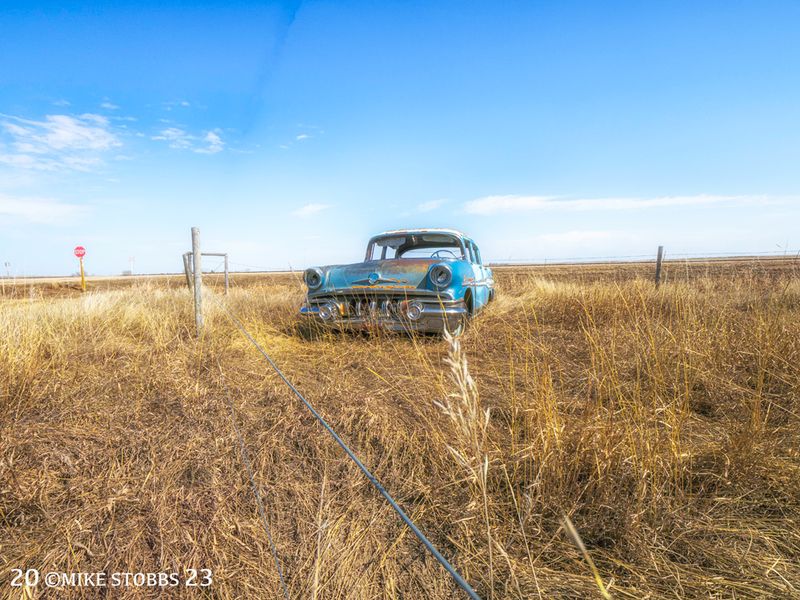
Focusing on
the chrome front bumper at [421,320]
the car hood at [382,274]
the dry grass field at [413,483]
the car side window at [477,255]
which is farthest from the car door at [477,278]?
the dry grass field at [413,483]

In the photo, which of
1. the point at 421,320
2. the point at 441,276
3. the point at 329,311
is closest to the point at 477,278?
the point at 441,276

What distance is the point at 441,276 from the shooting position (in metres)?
4.33

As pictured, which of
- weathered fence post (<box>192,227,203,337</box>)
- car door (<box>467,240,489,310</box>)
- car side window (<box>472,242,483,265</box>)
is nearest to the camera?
weathered fence post (<box>192,227,203,337</box>)

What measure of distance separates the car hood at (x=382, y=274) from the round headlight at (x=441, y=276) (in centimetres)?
11

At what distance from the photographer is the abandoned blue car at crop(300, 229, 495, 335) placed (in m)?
4.34

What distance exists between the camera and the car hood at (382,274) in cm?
444

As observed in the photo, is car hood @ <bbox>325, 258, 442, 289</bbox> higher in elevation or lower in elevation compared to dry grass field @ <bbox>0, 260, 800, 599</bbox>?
higher

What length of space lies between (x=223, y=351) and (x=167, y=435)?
186 centimetres

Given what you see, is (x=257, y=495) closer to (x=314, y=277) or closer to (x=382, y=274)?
(x=382, y=274)

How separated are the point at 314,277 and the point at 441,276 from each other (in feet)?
5.05

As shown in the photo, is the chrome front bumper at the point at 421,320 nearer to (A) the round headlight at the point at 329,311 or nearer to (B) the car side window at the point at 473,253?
(A) the round headlight at the point at 329,311

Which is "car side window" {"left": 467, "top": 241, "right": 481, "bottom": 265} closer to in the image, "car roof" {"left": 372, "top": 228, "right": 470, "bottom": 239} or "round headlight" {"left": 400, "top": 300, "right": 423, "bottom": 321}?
"car roof" {"left": 372, "top": 228, "right": 470, "bottom": 239}

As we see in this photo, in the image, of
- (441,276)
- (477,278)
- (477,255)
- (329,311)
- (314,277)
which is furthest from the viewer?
(477,255)

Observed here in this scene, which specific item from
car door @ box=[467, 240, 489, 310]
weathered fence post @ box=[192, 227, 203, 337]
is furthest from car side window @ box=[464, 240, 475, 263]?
weathered fence post @ box=[192, 227, 203, 337]
